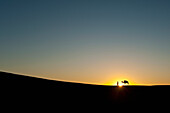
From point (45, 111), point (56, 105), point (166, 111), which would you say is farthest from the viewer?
point (166, 111)

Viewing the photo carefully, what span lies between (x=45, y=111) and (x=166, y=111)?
4888 millimetres

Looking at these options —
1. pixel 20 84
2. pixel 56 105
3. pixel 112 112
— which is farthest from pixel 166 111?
pixel 20 84

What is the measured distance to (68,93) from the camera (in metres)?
7.22

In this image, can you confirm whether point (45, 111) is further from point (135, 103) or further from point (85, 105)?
point (135, 103)

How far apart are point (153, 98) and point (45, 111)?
16.2 feet

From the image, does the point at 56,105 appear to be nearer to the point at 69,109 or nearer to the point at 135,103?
the point at 69,109

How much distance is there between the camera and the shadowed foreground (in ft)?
18.4

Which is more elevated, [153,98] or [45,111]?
[153,98]

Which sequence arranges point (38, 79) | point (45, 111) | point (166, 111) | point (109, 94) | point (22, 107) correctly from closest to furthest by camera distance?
point (22, 107)
point (45, 111)
point (38, 79)
point (166, 111)
point (109, 94)

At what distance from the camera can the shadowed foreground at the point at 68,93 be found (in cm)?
561

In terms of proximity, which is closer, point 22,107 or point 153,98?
point 22,107

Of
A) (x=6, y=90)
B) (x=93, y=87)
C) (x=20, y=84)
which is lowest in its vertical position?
(x=6, y=90)

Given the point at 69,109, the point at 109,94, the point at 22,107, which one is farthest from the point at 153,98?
the point at 22,107

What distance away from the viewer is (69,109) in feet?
21.4
